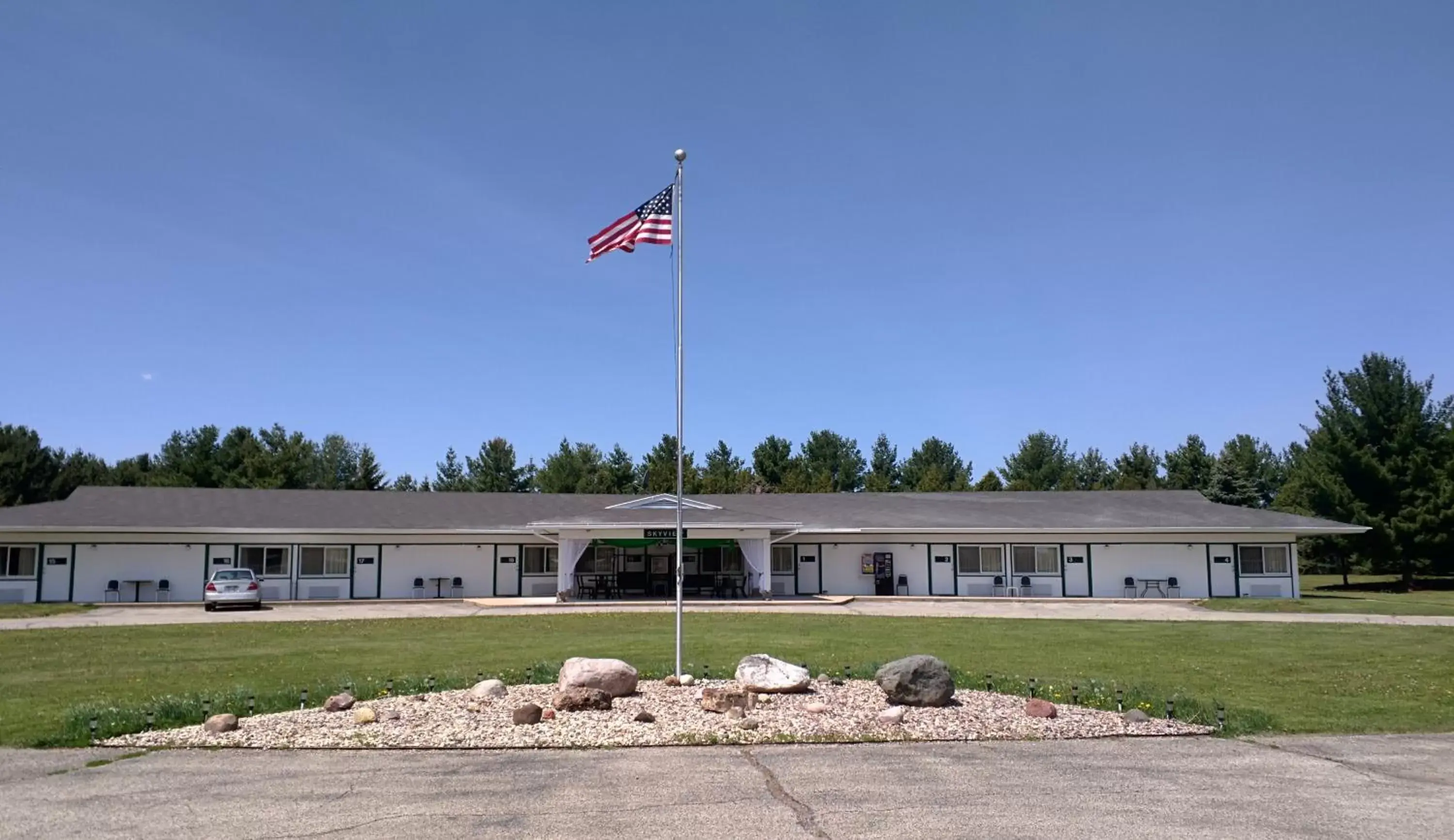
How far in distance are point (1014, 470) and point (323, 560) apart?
196 feet

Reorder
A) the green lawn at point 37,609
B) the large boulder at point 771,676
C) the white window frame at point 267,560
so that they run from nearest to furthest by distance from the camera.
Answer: the large boulder at point 771,676 < the green lawn at point 37,609 < the white window frame at point 267,560

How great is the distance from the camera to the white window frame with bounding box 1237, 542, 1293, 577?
37.4 m

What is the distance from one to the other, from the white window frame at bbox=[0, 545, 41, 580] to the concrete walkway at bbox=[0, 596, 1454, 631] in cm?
317

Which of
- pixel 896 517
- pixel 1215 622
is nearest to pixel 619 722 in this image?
pixel 1215 622

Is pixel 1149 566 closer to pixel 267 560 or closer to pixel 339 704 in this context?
pixel 267 560

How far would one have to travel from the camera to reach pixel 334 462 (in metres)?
92.7

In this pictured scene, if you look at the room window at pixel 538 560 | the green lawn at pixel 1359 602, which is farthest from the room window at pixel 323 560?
the green lawn at pixel 1359 602

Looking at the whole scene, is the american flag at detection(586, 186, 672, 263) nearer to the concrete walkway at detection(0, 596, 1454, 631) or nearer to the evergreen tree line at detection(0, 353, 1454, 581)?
the concrete walkway at detection(0, 596, 1454, 631)

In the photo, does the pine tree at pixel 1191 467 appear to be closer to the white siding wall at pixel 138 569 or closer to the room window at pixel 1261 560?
the room window at pixel 1261 560

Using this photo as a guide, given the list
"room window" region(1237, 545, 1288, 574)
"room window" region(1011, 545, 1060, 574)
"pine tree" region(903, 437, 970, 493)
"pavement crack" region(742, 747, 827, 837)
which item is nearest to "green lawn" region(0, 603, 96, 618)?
"pavement crack" region(742, 747, 827, 837)

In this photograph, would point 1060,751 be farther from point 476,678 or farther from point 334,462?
point 334,462

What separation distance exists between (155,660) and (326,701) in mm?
8010

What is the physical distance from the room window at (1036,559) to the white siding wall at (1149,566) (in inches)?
53.7

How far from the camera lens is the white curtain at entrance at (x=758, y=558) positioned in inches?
1425
